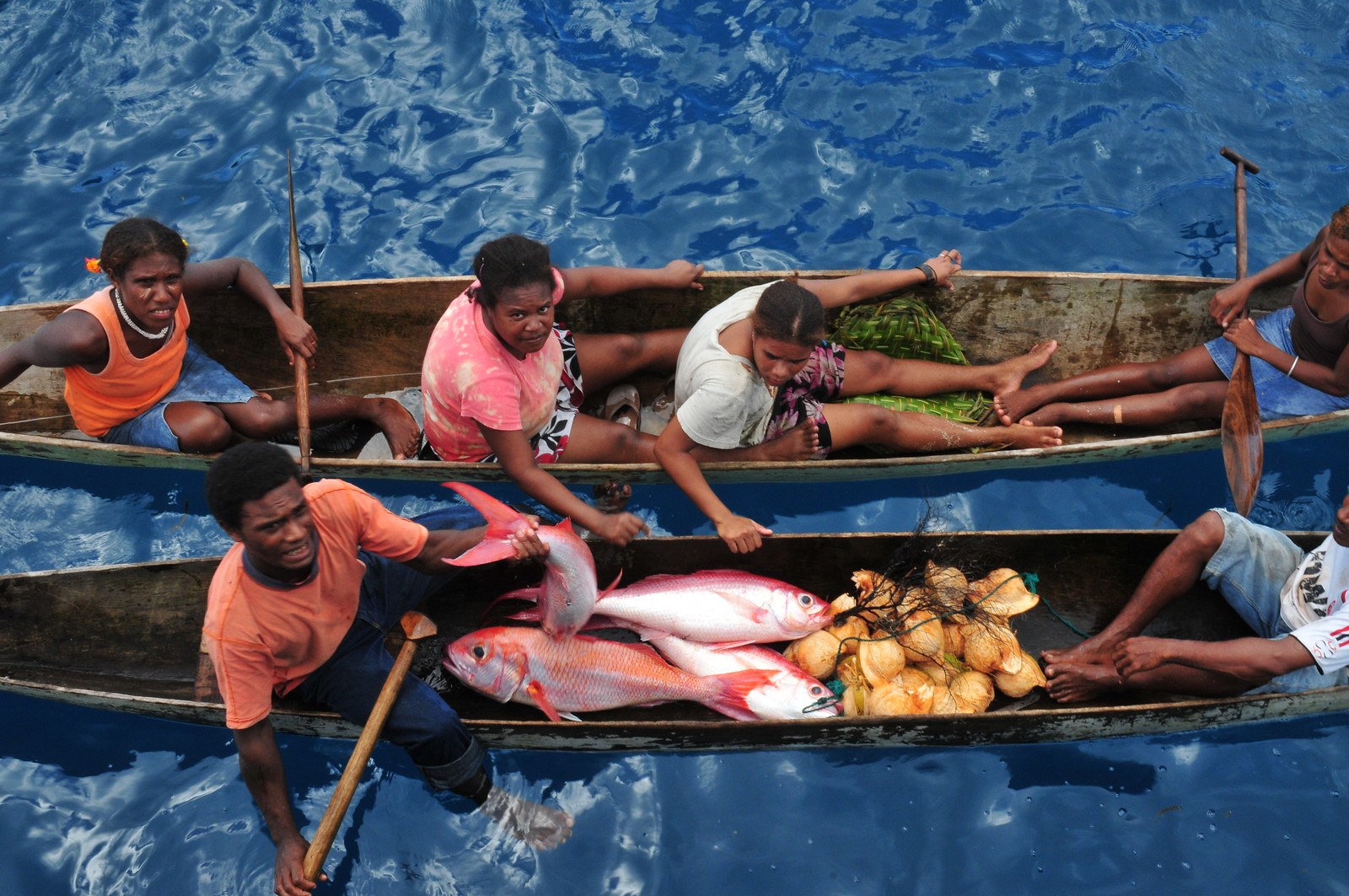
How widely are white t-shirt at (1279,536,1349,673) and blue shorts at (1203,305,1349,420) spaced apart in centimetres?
119

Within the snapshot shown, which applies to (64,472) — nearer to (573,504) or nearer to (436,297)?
(436,297)

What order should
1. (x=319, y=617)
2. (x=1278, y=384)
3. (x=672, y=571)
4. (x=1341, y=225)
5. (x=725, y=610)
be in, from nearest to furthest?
(x=319, y=617) < (x=725, y=610) < (x=1341, y=225) < (x=672, y=571) < (x=1278, y=384)

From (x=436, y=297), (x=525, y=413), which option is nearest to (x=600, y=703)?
(x=525, y=413)

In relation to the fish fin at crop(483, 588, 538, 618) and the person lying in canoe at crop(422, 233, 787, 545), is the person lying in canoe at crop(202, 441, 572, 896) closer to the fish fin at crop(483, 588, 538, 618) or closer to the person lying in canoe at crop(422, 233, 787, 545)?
the fish fin at crop(483, 588, 538, 618)

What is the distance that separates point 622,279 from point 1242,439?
3606mm

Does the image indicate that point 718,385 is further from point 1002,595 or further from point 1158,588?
point 1158,588

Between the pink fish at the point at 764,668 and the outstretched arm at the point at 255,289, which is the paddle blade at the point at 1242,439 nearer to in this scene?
the pink fish at the point at 764,668

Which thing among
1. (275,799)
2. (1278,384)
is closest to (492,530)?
(275,799)

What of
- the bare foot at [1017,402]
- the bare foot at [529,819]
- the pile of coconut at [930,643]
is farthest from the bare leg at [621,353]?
the bare foot at [529,819]

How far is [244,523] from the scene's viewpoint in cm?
373

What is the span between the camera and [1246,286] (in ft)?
20.5

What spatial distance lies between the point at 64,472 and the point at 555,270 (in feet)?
11.4

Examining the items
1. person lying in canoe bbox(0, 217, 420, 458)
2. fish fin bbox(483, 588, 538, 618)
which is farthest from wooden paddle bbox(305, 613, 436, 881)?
person lying in canoe bbox(0, 217, 420, 458)

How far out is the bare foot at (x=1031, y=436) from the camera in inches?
228
